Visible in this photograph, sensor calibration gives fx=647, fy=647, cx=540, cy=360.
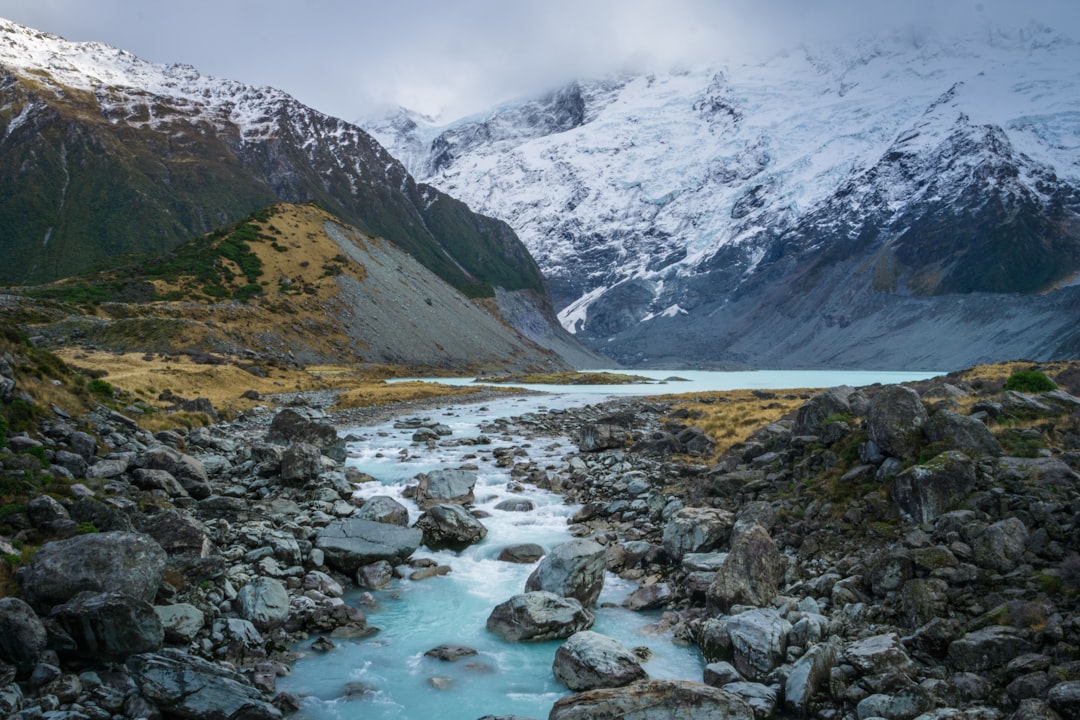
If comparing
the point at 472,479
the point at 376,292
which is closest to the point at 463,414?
the point at 472,479

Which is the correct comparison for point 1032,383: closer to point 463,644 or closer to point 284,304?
point 463,644

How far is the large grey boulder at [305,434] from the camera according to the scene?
31.5 metres

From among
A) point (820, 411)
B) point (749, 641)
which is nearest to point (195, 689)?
point (749, 641)

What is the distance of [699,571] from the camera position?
16.7 m

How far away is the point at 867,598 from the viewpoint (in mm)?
13945

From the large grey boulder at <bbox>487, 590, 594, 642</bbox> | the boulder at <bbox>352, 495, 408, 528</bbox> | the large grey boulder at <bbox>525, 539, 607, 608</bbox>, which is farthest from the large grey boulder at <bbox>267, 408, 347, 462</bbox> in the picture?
the large grey boulder at <bbox>487, 590, 594, 642</bbox>

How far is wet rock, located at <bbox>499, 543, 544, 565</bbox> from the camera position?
19.8 m

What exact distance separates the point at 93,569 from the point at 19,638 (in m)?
1.65

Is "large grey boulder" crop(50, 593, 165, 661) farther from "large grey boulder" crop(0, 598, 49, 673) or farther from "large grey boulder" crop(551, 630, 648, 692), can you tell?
"large grey boulder" crop(551, 630, 648, 692)

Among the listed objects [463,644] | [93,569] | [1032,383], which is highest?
[1032,383]

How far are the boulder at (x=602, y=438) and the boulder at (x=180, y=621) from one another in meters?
23.4

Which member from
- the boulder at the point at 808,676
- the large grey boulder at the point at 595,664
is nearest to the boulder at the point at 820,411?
the boulder at the point at 808,676

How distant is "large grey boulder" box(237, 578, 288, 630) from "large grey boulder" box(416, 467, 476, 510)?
969 centimetres

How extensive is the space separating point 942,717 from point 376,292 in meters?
126
